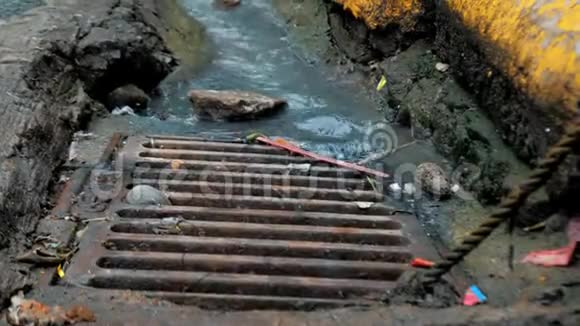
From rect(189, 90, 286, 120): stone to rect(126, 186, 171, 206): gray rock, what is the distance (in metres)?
1.32

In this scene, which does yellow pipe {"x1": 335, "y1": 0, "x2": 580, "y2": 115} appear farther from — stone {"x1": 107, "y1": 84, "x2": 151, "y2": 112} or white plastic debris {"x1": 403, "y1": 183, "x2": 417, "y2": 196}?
stone {"x1": 107, "y1": 84, "x2": 151, "y2": 112}

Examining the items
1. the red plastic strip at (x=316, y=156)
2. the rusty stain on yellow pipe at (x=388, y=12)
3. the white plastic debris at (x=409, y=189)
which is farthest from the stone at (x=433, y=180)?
the rusty stain on yellow pipe at (x=388, y=12)

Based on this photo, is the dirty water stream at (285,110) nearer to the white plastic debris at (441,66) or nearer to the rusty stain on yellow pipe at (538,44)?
the white plastic debris at (441,66)

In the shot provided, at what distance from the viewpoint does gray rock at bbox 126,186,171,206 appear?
2.91 meters

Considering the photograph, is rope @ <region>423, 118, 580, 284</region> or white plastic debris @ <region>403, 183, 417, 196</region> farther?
white plastic debris @ <region>403, 183, 417, 196</region>

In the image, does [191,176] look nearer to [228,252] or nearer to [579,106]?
[228,252]

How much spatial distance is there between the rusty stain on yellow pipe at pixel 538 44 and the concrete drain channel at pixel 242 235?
847mm

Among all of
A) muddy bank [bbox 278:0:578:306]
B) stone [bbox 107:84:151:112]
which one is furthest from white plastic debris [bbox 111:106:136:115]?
muddy bank [bbox 278:0:578:306]

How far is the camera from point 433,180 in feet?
10.1

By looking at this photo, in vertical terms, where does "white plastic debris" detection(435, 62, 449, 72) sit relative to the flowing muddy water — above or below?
above

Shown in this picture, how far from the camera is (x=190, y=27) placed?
19.7 feet

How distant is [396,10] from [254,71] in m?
1.37

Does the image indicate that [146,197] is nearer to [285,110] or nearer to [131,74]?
[285,110]

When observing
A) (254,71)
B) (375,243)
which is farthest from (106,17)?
(375,243)
